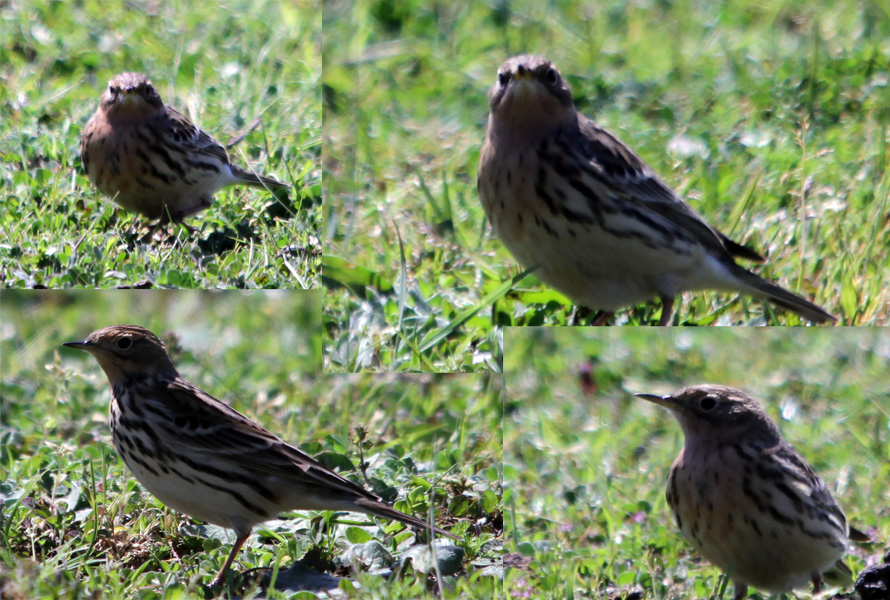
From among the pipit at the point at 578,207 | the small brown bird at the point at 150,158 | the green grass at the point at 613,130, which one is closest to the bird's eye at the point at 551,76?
the pipit at the point at 578,207

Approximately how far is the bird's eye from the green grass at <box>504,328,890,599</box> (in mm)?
1407

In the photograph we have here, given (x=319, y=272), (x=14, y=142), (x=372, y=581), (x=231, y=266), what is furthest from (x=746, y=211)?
(x=14, y=142)

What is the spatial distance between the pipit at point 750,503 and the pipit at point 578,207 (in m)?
0.88

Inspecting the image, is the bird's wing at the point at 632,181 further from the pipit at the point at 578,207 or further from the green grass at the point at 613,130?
the green grass at the point at 613,130

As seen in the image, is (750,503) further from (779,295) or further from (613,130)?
(613,130)

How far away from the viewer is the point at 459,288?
690cm

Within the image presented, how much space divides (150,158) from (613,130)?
3.31 meters

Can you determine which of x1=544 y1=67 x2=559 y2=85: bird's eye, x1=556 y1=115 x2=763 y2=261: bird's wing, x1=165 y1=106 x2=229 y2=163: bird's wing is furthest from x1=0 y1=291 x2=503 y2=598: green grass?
x1=544 y1=67 x2=559 y2=85: bird's eye

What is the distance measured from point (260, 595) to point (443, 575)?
0.83 m

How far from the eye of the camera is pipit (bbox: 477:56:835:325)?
19.5ft

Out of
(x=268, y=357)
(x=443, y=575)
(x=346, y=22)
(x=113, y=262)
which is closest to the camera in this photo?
(x=443, y=575)

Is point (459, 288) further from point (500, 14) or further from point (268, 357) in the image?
point (500, 14)

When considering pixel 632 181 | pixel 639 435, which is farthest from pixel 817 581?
pixel 632 181

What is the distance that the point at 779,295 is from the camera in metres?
6.47
